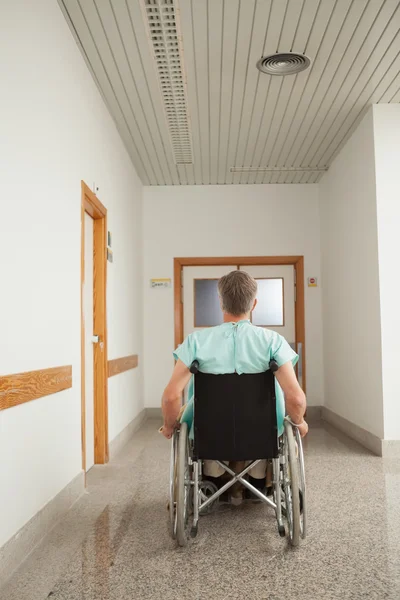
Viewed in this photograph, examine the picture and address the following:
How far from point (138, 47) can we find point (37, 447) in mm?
2704

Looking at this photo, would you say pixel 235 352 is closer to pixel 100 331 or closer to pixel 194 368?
pixel 194 368

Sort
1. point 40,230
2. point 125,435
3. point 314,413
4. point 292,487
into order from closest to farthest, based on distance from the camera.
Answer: point 292,487
point 40,230
point 125,435
point 314,413

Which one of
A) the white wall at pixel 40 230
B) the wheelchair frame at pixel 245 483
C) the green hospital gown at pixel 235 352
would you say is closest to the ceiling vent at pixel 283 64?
the white wall at pixel 40 230

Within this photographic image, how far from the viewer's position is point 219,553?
260 centimetres

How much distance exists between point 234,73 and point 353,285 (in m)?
2.45

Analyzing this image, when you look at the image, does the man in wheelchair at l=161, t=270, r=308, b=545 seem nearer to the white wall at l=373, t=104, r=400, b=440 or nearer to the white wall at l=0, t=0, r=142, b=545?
the white wall at l=0, t=0, r=142, b=545

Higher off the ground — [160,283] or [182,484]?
[160,283]

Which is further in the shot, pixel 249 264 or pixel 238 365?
pixel 249 264

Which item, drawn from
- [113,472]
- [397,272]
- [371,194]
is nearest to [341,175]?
[371,194]

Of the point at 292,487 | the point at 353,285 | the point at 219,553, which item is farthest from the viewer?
the point at 353,285

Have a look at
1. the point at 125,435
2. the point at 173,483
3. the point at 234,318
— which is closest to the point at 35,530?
the point at 173,483

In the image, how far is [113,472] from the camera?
431 cm

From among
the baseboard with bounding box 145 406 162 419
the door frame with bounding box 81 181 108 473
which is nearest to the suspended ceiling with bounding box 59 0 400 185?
the door frame with bounding box 81 181 108 473

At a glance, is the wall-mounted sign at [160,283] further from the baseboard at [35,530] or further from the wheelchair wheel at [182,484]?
the wheelchair wheel at [182,484]
